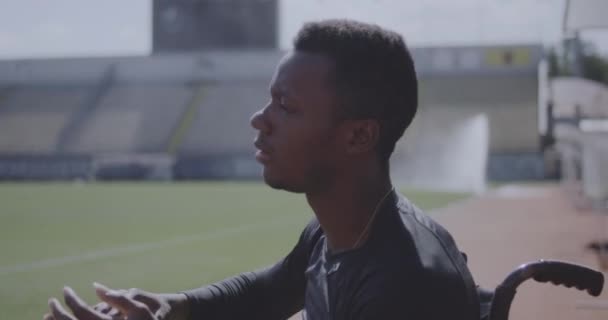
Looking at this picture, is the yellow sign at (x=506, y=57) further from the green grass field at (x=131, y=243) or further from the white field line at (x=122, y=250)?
the white field line at (x=122, y=250)

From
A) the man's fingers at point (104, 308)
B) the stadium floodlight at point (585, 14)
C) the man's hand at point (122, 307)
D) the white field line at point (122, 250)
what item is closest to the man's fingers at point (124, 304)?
the man's hand at point (122, 307)

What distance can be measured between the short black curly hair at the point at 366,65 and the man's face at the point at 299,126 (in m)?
0.03

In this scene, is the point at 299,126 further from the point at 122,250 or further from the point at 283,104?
the point at 122,250

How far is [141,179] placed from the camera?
39.4m

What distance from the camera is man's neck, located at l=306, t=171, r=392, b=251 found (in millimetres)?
1843

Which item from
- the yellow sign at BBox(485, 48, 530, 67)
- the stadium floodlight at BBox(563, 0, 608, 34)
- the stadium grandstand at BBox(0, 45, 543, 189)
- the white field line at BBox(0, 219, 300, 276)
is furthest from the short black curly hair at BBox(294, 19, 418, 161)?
the yellow sign at BBox(485, 48, 530, 67)

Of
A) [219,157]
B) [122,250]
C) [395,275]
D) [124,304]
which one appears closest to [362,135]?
[395,275]

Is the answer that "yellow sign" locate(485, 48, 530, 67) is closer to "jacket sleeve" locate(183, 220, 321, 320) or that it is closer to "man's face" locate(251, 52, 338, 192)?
"jacket sleeve" locate(183, 220, 321, 320)

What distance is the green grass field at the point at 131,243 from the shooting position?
7841mm

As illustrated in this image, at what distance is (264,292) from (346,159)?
1.83 ft

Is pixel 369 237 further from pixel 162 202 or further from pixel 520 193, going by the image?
pixel 520 193

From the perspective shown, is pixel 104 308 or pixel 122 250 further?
pixel 122 250

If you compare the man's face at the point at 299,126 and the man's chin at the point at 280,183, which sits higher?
the man's face at the point at 299,126

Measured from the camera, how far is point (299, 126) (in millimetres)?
1812
